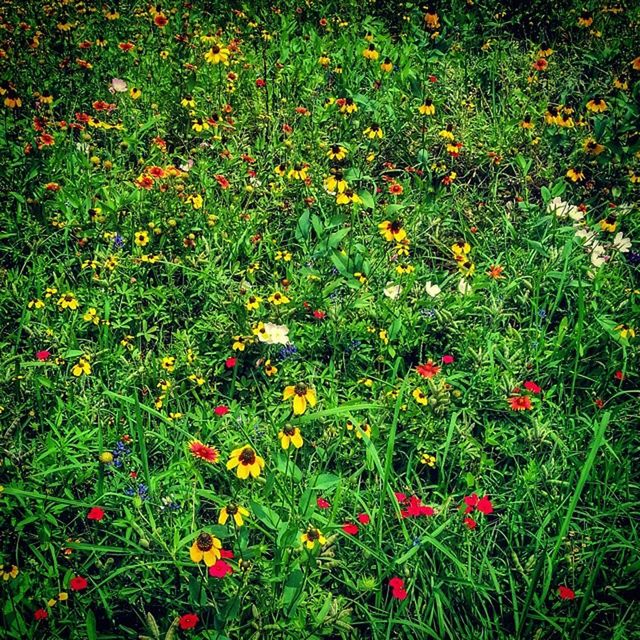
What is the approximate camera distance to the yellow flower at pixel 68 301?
2002 mm

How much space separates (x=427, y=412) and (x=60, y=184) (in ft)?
6.38

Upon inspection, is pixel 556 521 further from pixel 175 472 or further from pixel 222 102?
pixel 222 102

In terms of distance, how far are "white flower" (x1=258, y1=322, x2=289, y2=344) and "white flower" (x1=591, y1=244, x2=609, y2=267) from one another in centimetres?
132

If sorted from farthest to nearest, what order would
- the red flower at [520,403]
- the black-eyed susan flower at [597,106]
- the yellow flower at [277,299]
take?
1. the black-eyed susan flower at [597,106]
2. the yellow flower at [277,299]
3. the red flower at [520,403]

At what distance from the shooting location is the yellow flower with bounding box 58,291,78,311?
78.8 inches

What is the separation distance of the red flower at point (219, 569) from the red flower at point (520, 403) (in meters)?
1.03

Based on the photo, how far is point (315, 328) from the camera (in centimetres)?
208

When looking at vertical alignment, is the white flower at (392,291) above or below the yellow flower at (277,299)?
above

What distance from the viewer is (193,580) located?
1.25 meters

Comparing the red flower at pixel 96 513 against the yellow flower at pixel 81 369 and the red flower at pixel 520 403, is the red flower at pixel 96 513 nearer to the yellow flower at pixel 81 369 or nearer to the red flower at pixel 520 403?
the yellow flower at pixel 81 369

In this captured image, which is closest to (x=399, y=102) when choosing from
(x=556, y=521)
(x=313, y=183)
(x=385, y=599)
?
(x=313, y=183)

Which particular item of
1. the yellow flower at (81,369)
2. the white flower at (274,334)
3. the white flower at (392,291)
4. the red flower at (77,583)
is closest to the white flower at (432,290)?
the white flower at (392,291)

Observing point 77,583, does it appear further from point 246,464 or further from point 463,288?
point 463,288

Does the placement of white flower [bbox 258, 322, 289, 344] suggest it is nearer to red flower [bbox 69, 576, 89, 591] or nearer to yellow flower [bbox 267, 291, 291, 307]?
yellow flower [bbox 267, 291, 291, 307]
